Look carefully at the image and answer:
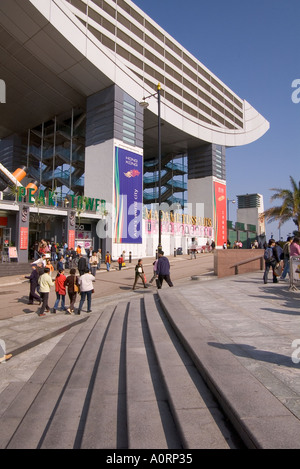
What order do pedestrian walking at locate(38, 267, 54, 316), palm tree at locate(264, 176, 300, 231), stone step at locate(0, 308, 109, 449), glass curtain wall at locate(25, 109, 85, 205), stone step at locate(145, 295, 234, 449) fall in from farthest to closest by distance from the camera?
glass curtain wall at locate(25, 109, 85, 205)
palm tree at locate(264, 176, 300, 231)
pedestrian walking at locate(38, 267, 54, 316)
stone step at locate(0, 308, 109, 449)
stone step at locate(145, 295, 234, 449)

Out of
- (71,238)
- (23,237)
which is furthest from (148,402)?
(71,238)

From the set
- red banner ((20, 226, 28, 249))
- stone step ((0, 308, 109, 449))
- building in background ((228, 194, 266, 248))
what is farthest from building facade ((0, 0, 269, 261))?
stone step ((0, 308, 109, 449))

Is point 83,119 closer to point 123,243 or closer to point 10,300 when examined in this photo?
point 123,243

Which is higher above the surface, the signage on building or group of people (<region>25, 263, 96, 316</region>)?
the signage on building

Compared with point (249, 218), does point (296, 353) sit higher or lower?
lower

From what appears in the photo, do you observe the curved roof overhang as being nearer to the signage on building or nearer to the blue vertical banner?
the blue vertical banner

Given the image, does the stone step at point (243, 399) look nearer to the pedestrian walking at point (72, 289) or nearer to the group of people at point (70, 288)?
the group of people at point (70, 288)

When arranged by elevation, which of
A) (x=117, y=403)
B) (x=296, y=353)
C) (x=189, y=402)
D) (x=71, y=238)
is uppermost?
(x=71, y=238)

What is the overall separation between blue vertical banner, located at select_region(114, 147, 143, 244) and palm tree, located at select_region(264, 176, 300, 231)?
528 inches

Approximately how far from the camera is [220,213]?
45656 millimetres

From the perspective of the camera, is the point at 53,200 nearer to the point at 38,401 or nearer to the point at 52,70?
the point at 52,70

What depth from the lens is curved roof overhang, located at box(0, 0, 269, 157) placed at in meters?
24.6

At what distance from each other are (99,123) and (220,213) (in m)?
24.0

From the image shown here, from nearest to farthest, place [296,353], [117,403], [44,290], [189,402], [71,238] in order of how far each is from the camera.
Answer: [189,402], [117,403], [296,353], [44,290], [71,238]
